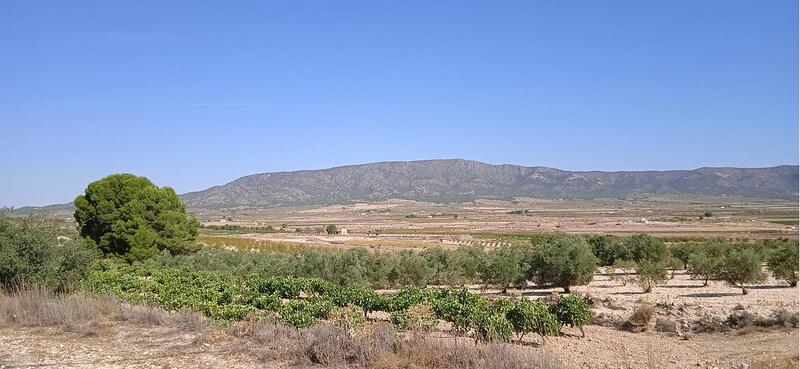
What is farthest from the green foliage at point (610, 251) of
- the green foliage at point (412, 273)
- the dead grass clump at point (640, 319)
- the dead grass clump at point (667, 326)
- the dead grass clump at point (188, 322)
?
the dead grass clump at point (188, 322)

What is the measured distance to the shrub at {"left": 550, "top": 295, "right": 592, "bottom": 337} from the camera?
18.0 metres

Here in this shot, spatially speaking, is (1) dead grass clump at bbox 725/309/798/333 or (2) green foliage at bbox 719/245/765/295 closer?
(1) dead grass clump at bbox 725/309/798/333

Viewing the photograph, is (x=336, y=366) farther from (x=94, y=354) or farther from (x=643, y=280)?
(x=643, y=280)

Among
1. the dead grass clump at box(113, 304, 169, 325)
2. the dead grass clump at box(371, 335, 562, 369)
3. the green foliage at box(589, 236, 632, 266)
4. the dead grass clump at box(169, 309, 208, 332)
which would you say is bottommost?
the green foliage at box(589, 236, 632, 266)

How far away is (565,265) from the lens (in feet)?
103

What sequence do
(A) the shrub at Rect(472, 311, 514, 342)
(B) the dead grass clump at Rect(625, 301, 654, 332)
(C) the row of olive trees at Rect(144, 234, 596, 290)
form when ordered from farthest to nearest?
1. (C) the row of olive trees at Rect(144, 234, 596, 290)
2. (B) the dead grass clump at Rect(625, 301, 654, 332)
3. (A) the shrub at Rect(472, 311, 514, 342)

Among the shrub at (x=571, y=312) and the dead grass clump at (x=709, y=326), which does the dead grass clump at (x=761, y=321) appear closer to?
the dead grass clump at (x=709, y=326)

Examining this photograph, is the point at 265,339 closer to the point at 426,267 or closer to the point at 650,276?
the point at 426,267

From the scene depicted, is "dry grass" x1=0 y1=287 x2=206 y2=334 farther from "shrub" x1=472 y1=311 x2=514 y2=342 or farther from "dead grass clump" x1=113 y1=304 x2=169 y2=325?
"shrub" x1=472 y1=311 x2=514 y2=342

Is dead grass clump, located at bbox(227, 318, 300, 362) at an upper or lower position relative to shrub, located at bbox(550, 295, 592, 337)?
upper

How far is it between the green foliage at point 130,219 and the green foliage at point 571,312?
32.1 metres

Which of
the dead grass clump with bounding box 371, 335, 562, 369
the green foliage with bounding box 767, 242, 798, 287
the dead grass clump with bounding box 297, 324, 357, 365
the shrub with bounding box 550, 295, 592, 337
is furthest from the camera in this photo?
the green foliage with bounding box 767, 242, 798, 287

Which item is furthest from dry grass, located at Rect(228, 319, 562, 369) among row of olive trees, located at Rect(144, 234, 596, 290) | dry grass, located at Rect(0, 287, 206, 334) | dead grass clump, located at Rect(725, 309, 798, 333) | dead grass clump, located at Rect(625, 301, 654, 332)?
row of olive trees, located at Rect(144, 234, 596, 290)

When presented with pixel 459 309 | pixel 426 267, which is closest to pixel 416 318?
pixel 459 309
